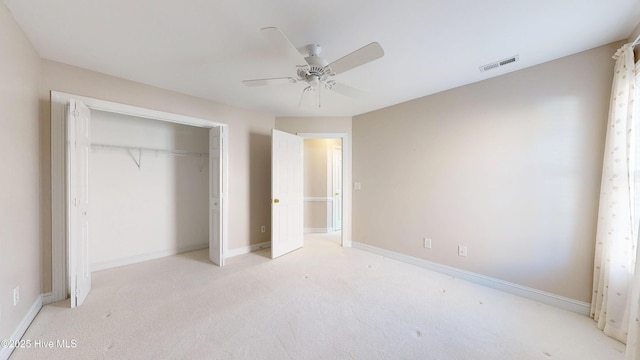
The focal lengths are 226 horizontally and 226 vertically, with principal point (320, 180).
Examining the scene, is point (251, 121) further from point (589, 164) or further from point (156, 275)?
point (589, 164)

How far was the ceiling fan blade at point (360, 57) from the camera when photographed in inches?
58.2

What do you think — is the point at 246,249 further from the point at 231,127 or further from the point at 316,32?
the point at 316,32

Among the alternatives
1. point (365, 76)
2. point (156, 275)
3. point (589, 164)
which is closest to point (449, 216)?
point (589, 164)

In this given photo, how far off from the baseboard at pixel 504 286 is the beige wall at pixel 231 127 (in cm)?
240

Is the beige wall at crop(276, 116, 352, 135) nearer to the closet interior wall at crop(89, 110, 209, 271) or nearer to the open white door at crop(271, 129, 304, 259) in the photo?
the open white door at crop(271, 129, 304, 259)

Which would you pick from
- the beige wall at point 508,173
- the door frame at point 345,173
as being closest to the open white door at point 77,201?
the door frame at point 345,173

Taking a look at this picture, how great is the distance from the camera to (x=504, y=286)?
2.54m

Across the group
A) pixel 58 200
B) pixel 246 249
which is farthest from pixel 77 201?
pixel 246 249

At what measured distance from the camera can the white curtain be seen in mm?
1764

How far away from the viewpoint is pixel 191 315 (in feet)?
6.84

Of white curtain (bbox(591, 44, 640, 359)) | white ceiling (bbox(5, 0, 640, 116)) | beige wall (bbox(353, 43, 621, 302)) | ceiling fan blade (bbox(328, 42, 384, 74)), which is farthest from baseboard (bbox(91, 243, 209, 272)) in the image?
white curtain (bbox(591, 44, 640, 359))

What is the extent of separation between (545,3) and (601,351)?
254 cm

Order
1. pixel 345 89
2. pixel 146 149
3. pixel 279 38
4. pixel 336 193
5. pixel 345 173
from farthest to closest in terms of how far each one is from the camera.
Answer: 1. pixel 336 193
2. pixel 345 173
3. pixel 146 149
4. pixel 345 89
5. pixel 279 38

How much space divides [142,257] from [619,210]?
17.9 feet
